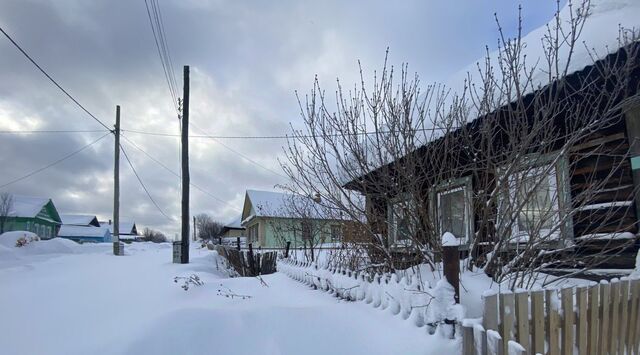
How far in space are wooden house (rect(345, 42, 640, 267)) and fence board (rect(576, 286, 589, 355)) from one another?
0.76 metres

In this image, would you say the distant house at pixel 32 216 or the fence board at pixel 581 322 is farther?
the distant house at pixel 32 216

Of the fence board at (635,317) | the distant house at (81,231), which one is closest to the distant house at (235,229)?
the distant house at (81,231)

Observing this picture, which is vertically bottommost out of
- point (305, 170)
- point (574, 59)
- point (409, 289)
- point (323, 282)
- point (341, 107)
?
point (323, 282)

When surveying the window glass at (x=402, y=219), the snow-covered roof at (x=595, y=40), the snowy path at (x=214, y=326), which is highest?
the snow-covered roof at (x=595, y=40)

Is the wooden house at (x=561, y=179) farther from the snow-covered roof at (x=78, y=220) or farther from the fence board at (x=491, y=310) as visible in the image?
the snow-covered roof at (x=78, y=220)

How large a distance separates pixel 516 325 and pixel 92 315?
17.5ft

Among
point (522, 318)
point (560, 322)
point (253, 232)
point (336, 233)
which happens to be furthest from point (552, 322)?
point (253, 232)

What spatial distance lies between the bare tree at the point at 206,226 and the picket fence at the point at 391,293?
64879 millimetres

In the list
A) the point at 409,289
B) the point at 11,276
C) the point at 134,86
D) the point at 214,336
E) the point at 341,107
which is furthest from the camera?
the point at 134,86

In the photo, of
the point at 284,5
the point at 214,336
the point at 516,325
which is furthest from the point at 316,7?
the point at 516,325

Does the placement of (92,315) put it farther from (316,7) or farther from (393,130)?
(316,7)

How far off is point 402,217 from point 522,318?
1.89 meters

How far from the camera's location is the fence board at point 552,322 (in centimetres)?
262

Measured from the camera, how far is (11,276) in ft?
35.0
